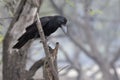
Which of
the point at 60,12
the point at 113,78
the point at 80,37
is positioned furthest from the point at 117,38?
the point at 60,12

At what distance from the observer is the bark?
5324mm

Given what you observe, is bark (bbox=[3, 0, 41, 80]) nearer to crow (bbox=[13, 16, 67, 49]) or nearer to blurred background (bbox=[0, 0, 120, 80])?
crow (bbox=[13, 16, 67, 49])

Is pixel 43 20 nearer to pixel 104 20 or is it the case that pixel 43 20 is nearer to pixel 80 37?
pixel 80 37

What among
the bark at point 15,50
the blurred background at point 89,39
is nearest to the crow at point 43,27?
the bark at point 15,50

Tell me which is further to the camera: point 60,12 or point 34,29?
point 60,12

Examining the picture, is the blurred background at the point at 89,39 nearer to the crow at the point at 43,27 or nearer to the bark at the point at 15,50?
the bark at the point at 15,50

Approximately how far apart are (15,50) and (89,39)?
29.9 ft

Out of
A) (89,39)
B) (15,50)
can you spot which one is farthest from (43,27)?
(89,39)

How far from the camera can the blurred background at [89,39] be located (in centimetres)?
1286

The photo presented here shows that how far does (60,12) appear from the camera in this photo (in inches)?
477

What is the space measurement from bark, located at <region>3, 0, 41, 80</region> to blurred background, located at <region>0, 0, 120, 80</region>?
545 cm

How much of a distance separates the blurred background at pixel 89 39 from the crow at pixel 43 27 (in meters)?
5.89

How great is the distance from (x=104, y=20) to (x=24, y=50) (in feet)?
36.2

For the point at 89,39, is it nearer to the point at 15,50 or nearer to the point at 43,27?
the point at 15,50
